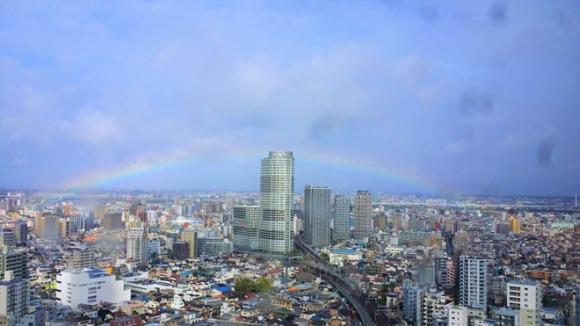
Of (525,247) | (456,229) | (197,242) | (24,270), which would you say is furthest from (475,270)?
(197,242)

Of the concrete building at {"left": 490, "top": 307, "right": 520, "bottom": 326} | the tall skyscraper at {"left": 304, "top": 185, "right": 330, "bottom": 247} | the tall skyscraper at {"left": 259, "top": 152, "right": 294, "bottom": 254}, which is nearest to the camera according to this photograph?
the concrete building at {"left": 490, "top": 307, "right": 520, "bottom": 326}

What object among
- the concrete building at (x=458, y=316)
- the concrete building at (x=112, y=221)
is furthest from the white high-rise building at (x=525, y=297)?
the concrete building at (x=112, y=221)

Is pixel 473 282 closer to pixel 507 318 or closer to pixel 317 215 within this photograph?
pixel 507 318

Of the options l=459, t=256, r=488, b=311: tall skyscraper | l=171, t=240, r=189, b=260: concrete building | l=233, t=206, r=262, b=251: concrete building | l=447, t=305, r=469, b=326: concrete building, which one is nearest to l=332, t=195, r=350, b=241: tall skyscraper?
l=233, t=206, r=262, b=251: concrete building

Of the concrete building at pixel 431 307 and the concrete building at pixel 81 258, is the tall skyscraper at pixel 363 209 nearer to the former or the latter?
the concrete building at pixel 81 258

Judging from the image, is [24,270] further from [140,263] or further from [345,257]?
[345,257]

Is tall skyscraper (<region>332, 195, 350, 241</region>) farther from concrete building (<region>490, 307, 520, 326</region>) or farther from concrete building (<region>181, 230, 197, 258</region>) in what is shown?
concrete building (<region>490, 307, 520, 326</region>)

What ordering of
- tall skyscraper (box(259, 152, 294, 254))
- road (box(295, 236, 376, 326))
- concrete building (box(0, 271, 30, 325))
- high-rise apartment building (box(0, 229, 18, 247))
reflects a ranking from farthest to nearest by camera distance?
tall skyscraper (box(259, 152, 294, 254))
high-rise apartment building (box(0, 229, 18, 247))
road (box(295, 236, 376, 326))
concrete building (box(0, 271, 30, 325))
